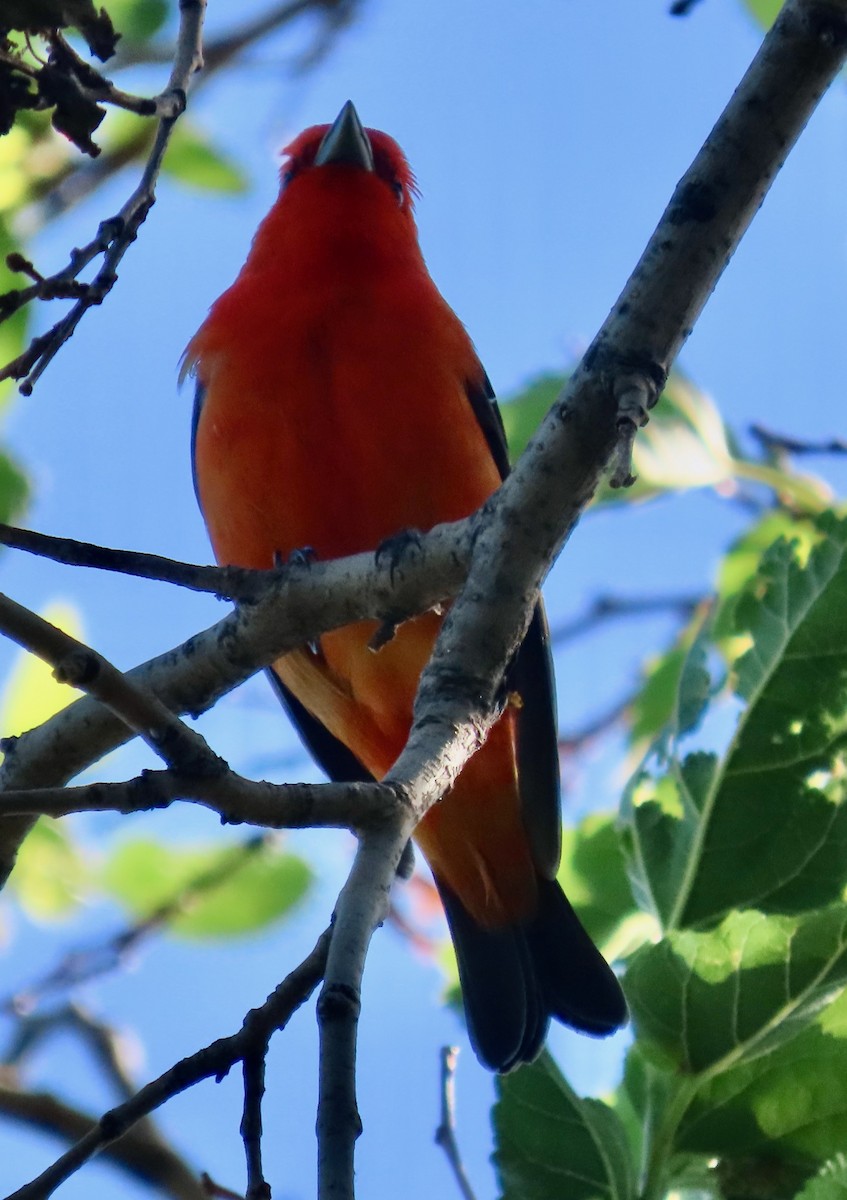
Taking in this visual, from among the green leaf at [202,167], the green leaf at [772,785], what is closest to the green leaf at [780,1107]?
the green leaf at [772,785]

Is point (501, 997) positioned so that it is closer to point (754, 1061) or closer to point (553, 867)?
point (553, 867)

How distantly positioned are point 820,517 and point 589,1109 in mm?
1324

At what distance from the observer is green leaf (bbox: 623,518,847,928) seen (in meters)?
2.84

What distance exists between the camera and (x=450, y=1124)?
2.88m

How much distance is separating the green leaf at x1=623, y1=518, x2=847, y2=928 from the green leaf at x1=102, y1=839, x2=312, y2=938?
1.78m

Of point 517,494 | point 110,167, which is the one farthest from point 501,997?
point 110,167

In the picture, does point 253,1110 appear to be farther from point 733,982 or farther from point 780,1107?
point 780,1107

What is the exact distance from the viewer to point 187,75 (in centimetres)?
272

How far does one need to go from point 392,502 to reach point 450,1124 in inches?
73.8

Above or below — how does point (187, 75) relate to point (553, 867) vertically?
above

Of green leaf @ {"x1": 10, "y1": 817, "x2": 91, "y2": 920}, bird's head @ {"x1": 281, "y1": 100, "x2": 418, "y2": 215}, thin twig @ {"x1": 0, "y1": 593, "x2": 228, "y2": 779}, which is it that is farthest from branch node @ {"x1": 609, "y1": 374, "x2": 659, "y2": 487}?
bird's head @ {"x1": 281, "y1": 100, "x2": 418, "y2": 215}

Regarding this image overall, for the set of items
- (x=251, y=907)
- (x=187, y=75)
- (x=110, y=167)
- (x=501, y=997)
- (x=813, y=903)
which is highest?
(x=110, y=167)

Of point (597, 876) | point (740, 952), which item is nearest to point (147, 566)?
point (740, 952)

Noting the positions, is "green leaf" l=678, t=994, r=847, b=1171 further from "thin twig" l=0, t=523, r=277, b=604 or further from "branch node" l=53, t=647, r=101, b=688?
"branch node" l=53, t=647, r=101, b=688
